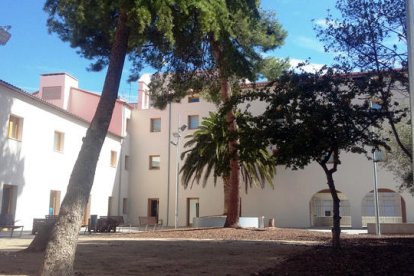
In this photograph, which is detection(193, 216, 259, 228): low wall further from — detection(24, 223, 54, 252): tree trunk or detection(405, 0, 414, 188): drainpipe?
detection(405, 0, 414, 188): drainpipe

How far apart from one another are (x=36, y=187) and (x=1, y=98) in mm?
5532

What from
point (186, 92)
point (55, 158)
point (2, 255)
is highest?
point (186, 92)

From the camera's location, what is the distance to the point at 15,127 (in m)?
24.7

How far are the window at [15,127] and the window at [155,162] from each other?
47.5ft

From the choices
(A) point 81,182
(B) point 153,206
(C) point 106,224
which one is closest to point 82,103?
(B) point 153,206

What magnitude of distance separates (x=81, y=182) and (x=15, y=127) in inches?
701

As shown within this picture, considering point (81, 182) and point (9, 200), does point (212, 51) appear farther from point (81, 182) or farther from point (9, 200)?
point (9, 200)

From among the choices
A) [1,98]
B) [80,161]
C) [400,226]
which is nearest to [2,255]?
[80,161]

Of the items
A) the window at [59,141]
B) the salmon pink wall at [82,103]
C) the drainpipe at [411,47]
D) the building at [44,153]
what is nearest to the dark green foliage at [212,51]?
the drainpipe at [411,47]

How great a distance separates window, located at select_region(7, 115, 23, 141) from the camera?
24266mm

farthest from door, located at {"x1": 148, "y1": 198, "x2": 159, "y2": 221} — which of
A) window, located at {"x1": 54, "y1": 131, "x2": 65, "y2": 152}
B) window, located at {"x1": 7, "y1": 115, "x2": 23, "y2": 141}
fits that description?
window, located at {"x1": 7, "y1": 115, "x2": 23, "y2": 141}

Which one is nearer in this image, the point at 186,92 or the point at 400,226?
the point at 186,92

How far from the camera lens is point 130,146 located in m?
38.8

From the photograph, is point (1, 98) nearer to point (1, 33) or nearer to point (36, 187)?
point (36, 187)
